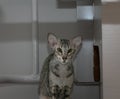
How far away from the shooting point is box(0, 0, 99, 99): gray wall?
1.30 meters

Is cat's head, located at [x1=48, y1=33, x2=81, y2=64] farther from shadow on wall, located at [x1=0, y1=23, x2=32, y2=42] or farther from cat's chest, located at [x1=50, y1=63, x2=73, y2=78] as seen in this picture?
shadow on wall, located at [x1=0, y1=23, x2=32, y2=42]

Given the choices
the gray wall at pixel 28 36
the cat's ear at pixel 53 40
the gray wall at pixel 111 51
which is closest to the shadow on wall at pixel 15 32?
the gray wall at pixel 28 36

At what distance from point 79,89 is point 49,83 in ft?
1.24

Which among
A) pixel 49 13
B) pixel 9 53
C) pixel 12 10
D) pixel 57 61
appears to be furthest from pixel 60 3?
pixel 57 61

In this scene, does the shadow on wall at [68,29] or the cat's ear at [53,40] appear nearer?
the cat's ear at [53,40]

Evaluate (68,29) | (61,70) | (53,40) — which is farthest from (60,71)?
(68,29)

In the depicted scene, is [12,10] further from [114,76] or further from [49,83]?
[114,76]

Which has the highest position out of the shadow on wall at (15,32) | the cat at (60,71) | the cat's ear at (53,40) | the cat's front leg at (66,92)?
the shadow on wall at (15,32)

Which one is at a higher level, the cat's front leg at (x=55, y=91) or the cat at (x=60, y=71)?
the cat at (x=60, y=71)

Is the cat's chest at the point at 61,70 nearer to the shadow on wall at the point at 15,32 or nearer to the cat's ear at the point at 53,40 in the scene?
the cat's ear at the point at 53,40

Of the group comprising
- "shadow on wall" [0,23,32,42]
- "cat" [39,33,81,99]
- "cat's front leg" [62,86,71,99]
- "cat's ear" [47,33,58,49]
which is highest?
"shadow on wall" [0,23,32,42]

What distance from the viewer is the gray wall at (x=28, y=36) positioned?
1297mm

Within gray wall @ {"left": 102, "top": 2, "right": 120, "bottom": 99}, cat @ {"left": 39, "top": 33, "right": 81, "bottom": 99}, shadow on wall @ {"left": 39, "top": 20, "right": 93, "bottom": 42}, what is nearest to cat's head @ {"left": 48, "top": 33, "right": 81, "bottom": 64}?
cat @ {"left": 39, "top": 33, "right": 81, "bottom": 99}

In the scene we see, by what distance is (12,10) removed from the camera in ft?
4.28
